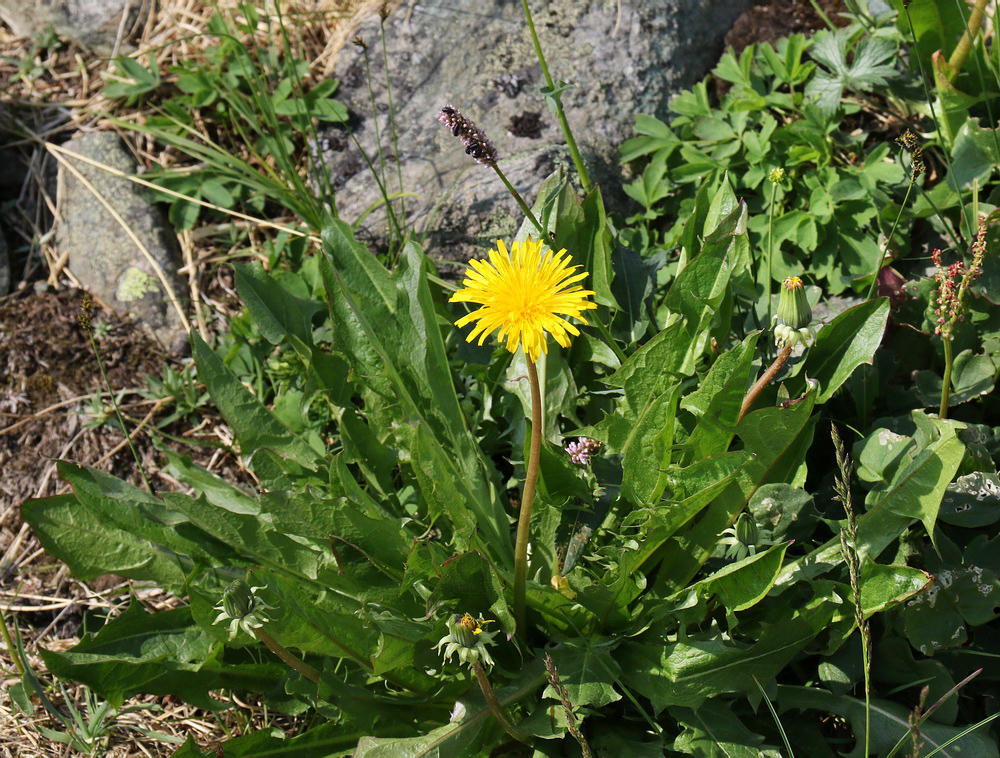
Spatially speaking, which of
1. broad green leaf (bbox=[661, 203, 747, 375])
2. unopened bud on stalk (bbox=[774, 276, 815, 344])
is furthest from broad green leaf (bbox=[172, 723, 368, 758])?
unopened bud on stalk (bbox=[774, 276, 815, 344])

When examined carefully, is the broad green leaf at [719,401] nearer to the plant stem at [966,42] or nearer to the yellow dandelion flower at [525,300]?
the yellow dandelion flower at [525,300]

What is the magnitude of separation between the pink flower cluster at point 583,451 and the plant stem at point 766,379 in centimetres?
40

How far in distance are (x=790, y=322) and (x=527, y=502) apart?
0.73m

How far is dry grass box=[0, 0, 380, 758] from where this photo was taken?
252cm

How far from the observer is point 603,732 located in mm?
2037

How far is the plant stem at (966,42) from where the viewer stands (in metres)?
2.47

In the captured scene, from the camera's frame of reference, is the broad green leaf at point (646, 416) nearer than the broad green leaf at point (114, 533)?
Yes

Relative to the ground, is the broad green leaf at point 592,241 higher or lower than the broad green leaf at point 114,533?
higher

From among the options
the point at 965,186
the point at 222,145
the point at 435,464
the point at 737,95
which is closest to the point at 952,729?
Result: the point at 435,464

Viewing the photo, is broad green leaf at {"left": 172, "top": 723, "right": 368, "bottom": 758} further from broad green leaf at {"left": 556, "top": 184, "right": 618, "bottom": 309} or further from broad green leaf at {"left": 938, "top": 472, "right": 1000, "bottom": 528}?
broad green leaf at {"left": 938, "top": 472, "right": 1000, "bottom": 528}

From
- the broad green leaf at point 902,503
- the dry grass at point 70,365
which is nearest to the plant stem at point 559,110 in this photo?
the broad green leaf at point 902,503

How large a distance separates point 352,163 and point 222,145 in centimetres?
73

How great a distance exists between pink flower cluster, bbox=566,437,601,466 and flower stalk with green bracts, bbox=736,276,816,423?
1.32ft

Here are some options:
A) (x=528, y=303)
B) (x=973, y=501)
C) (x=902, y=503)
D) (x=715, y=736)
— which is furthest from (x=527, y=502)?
(x=973, y=501)
